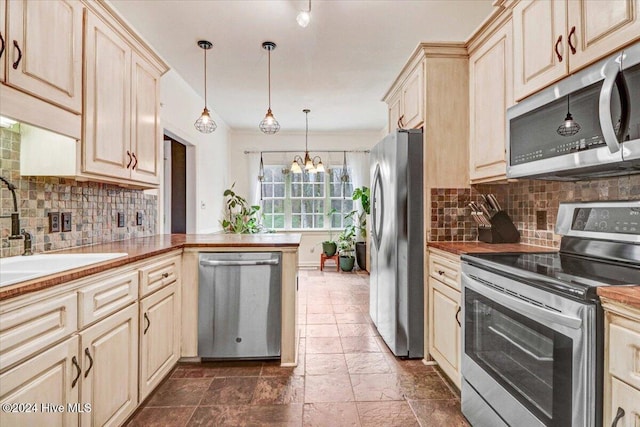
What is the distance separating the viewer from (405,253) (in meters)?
2.59

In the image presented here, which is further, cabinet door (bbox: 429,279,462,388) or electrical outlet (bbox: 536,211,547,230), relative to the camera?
electrical outlet (bbox: 536,211,547,230)

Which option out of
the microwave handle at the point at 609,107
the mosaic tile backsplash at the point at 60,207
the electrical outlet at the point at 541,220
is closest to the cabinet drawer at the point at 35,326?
the mosaic tile backsplash at the point at 60,207

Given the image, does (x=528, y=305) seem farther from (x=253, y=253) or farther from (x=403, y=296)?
(x=253, y=253)

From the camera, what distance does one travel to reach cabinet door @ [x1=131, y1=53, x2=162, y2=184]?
2.37 m

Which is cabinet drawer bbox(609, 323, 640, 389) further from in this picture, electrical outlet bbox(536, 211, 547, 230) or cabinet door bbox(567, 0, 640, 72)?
electrical outlet bbox(536, 211, 547, 230)

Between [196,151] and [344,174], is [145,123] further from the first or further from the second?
[344,174]

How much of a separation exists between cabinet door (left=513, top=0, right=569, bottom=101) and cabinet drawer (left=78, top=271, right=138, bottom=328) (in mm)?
2252

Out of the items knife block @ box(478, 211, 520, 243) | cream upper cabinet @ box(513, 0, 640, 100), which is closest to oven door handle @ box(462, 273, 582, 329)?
knife block @ box(478, 211, 520, 243)

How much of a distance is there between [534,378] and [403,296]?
52.1 inches

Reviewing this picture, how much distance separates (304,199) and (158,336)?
4.94 meters

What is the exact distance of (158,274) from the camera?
2.11 m

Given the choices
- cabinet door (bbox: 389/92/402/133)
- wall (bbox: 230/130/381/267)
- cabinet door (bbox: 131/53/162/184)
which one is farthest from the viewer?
wall (bbox: 230/130/381/267)

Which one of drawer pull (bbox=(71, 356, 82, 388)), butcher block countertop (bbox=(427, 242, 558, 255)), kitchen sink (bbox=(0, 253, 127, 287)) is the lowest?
drawer pull (bbox=(71, 356, 82, 388))

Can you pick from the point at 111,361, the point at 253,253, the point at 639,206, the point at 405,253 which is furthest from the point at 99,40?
the point at 639,206
